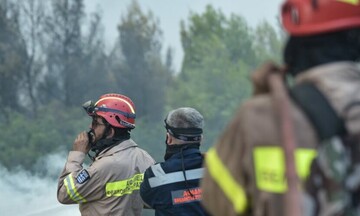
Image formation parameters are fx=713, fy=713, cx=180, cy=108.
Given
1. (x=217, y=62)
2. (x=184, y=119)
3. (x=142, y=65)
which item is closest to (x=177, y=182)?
(x=184, y=119)

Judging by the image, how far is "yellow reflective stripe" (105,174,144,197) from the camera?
14.6 feet

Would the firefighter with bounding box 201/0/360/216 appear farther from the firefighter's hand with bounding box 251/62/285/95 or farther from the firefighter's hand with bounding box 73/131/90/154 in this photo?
the firefighter's hand with bounding box 73/131/90/154

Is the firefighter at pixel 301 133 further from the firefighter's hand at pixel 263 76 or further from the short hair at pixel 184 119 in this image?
the short hair at pixel 184 119

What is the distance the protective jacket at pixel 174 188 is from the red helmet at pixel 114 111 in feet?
2.81

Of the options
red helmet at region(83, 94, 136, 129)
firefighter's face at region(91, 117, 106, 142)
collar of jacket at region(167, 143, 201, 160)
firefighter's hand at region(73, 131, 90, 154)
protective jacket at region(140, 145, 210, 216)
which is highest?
red helmet at region(83, 94, 136, 129)

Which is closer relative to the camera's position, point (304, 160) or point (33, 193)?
point (304, 160)

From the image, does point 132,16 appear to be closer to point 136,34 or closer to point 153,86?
point 136,34

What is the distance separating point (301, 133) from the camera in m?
1.65

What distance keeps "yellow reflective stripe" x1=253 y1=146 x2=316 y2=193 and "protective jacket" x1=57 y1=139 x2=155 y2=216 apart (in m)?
2.84

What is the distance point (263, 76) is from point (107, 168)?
112 inches

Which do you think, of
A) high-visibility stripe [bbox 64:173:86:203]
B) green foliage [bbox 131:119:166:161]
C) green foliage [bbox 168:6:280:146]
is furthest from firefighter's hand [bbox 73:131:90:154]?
green foliage [bbox 168:6:280:146]

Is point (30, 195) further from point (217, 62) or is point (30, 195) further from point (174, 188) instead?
point (217, 62)

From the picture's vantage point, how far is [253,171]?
66.6 inches

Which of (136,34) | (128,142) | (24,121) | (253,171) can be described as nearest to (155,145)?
(24,121)
